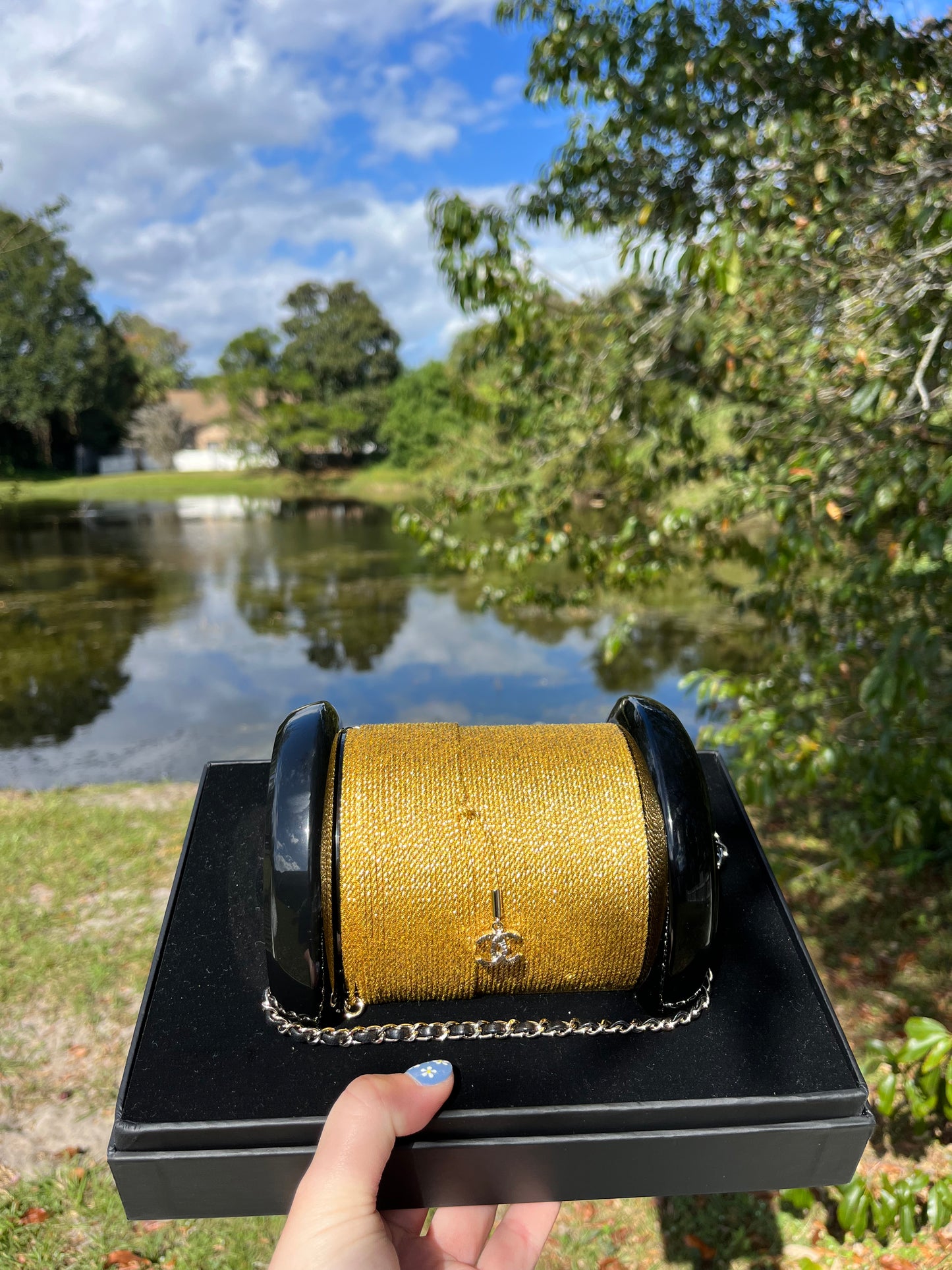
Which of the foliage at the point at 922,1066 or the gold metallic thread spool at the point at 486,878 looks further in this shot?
the foliage at the point at 922,1066

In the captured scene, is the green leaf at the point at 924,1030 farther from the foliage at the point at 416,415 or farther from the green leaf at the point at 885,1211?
the foliage at the point at 416,415

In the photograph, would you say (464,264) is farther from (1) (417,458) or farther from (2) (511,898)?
(1) (417,458)

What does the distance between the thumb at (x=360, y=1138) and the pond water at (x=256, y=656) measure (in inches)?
215

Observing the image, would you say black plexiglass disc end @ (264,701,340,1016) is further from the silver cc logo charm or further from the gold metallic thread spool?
the silver cc logo charm

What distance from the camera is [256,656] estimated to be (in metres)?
9.26

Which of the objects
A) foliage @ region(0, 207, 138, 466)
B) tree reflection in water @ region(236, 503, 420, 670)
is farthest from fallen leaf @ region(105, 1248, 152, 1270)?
foliage @ region(0, 207, 138, 466)

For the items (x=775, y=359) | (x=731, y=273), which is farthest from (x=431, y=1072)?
(x=775, y=359)

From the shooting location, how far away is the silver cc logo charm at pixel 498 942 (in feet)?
4.00

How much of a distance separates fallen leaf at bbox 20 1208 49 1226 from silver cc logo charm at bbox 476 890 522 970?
76.2 inches

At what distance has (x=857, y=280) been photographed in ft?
9.38

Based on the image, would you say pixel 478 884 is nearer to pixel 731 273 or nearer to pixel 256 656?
pixel 731 273

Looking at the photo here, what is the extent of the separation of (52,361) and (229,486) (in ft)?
33.2

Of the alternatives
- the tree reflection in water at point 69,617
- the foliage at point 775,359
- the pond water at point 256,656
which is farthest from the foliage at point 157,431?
the foliage at point 775,359

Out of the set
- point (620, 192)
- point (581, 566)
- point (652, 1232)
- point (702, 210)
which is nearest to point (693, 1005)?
point (652, 1232)
